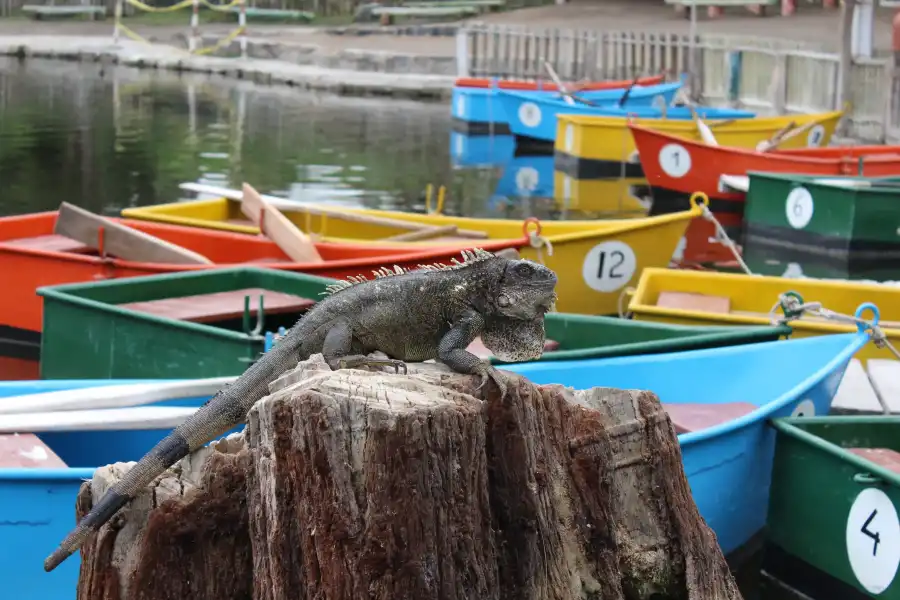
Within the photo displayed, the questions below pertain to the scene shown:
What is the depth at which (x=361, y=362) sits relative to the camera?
4.26m

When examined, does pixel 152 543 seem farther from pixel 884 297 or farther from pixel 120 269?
pixel 884 297

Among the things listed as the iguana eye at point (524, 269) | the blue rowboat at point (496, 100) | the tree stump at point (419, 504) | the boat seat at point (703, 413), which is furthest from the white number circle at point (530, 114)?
the tree stump at point (419, 504)

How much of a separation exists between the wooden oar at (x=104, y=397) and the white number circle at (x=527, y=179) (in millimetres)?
16265

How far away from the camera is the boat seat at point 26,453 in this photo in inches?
237

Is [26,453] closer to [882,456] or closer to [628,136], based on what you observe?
[882,456]

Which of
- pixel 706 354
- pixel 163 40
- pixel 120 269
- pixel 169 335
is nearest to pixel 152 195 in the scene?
pixel 120 269

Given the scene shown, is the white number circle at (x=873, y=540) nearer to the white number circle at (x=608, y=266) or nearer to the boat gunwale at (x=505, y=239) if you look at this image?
the boat gunwale at (x=505, y=239)

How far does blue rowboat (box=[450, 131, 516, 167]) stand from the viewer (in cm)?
2539

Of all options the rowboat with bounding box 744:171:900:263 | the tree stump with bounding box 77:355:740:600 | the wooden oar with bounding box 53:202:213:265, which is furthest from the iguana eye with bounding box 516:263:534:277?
the rowboat with bounding box 744:171:900:263

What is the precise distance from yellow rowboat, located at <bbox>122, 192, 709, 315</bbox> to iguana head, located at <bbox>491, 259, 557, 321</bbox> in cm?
647

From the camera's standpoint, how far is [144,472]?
12.6 ft

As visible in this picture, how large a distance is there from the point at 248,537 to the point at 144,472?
0.34 m

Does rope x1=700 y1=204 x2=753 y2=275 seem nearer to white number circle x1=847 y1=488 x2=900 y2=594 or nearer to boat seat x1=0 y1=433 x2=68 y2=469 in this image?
white number circle x1=847 y1=488 x2=900 y2=594

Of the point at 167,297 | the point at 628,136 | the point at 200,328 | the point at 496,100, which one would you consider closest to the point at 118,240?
the point at 167,297
